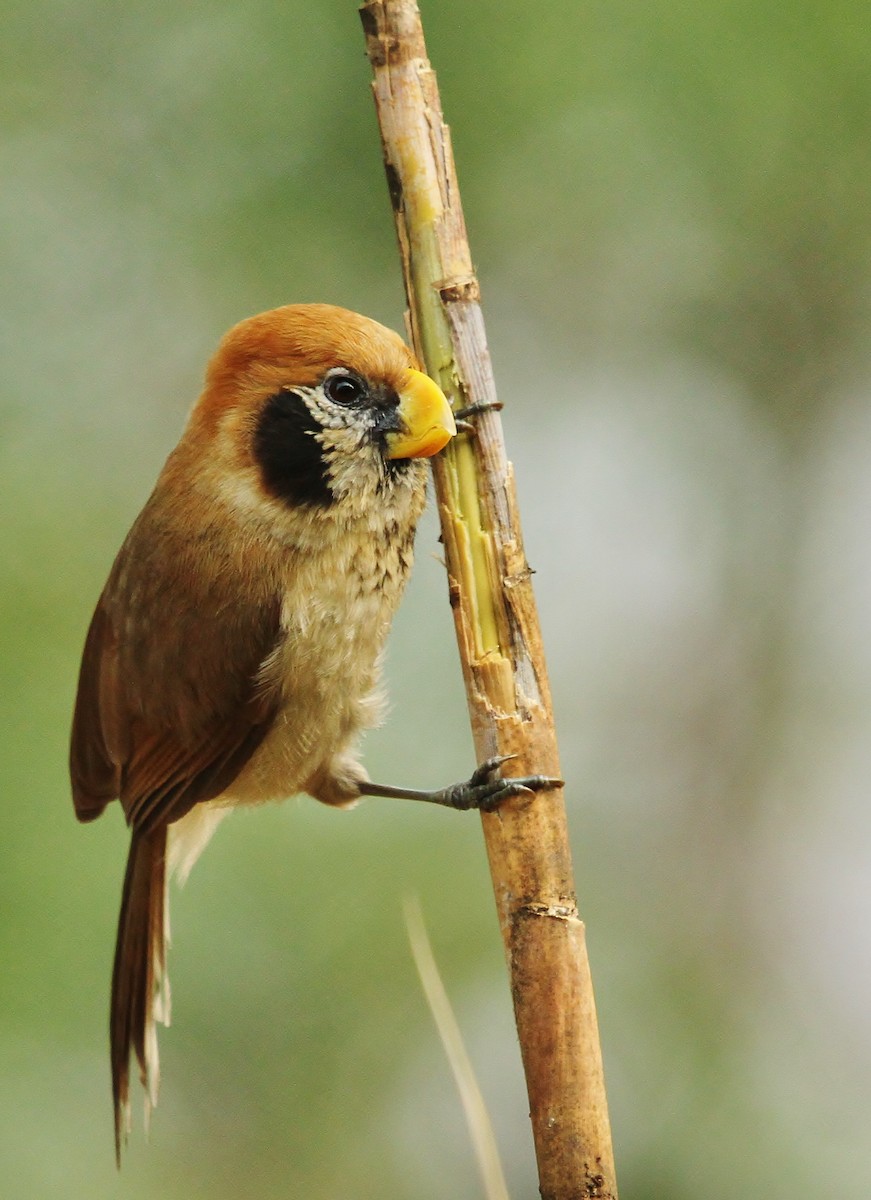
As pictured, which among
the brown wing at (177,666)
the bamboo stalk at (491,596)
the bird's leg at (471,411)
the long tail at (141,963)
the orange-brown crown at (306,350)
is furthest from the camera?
the long tail at (141,963)

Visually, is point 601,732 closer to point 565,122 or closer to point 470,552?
point 565,122

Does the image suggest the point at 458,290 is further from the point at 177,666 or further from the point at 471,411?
the point at 177,666

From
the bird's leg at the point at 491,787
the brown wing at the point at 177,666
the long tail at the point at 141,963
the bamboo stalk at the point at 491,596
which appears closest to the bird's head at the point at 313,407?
the brown wing at the point at 177,666

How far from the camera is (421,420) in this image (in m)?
2.00

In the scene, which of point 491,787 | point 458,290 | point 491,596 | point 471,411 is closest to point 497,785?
point 491,787

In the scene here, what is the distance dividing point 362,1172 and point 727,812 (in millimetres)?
1348

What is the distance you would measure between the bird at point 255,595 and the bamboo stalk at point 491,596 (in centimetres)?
20

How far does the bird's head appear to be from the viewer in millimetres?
2168

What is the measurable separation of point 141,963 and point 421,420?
1251mm

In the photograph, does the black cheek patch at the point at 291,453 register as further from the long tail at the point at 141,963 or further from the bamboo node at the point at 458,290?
the long tail at the point at 141,963

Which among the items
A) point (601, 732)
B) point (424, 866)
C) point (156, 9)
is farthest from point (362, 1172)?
point (156, 9)

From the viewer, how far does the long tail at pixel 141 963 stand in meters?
2.59

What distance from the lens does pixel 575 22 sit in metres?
3.53

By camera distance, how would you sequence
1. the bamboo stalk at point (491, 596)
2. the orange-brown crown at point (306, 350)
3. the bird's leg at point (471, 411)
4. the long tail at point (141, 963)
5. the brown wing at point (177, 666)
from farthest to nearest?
the long tail at point (141, 963) → the brown wing at point (177, 666) → the orange-brown crown at point (306, 350) → the bird's leg at point (471, 411) → the bamboo stalk at point (491, 596)
